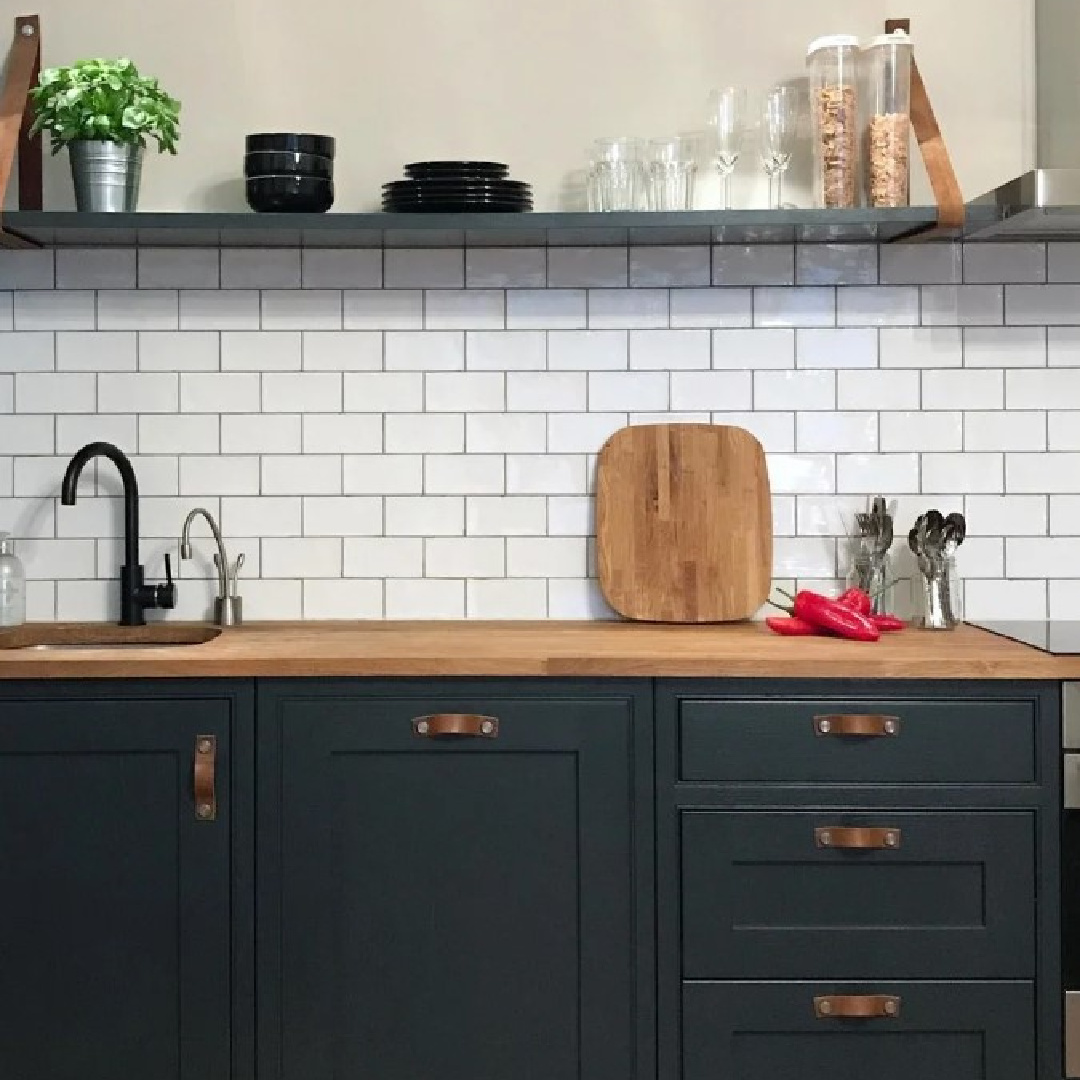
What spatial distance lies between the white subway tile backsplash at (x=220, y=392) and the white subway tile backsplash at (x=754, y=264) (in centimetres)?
102

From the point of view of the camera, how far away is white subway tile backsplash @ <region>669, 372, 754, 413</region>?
345 cm

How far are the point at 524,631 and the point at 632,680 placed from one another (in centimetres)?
47

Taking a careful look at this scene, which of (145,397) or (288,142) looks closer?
(288,142)

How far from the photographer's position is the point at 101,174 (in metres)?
3.17

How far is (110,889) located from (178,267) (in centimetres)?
135

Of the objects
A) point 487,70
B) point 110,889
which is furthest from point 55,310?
point 110,889

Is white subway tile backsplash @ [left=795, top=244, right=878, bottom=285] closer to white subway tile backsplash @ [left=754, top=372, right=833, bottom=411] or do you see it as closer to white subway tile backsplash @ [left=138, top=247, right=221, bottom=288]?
white subway tile backsplash @ [left=754, top=372, right=833, bottom=411]

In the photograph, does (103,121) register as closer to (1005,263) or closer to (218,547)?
(218,547)

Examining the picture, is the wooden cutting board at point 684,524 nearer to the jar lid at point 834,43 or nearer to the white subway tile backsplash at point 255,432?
the white subway tile backsplash at point 255,432

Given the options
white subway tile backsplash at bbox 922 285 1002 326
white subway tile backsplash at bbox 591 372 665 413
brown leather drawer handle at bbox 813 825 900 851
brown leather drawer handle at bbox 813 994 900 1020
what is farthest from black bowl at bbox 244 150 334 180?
brown leather drawer handle at bbox 813 994 900 1020

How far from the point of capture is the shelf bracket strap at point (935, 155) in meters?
3.07

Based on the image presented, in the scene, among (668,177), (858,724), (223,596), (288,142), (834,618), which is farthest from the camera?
(223,596)

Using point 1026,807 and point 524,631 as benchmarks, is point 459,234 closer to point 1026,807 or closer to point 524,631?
point 524,631

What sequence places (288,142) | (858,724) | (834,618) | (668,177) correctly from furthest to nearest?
(668,177) → (288,142) → (834,618) → (858,724)
